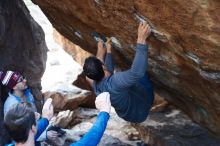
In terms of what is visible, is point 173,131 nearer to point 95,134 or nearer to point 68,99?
point 68,99

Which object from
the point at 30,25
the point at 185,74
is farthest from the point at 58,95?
the point at 185,74

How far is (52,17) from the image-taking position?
23.1 feet

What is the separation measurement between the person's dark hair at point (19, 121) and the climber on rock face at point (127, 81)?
1.79 metres

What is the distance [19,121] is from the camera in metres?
2.99

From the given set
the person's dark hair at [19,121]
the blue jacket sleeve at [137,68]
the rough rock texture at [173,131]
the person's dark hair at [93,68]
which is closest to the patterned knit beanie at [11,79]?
the person's dark hair at [93,68]

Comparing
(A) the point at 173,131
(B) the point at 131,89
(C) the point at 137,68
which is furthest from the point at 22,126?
(A) the point at 173,131

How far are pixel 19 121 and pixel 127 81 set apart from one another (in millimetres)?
1951

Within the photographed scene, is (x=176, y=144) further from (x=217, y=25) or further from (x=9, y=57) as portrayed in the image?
(x=217, y=25)

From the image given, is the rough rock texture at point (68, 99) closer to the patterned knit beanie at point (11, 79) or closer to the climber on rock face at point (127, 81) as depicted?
the patterned knit beanie at point (11, 79)

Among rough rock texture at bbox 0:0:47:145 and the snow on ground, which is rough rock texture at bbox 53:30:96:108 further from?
rough rock texture at bbox 0:0:47:145

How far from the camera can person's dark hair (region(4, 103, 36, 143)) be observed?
3.00 meters

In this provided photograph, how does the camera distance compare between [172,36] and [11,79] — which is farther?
[11,79]

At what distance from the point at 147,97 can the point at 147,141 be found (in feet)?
8.75

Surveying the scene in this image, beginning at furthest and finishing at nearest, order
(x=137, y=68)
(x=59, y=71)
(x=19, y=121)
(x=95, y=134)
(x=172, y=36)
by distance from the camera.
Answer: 1. (x=59, y=71)
2. (x=137, y=68)
3. (x=172, y=36)
4. (x=95, y=134)
5. (x=19, y=121)
